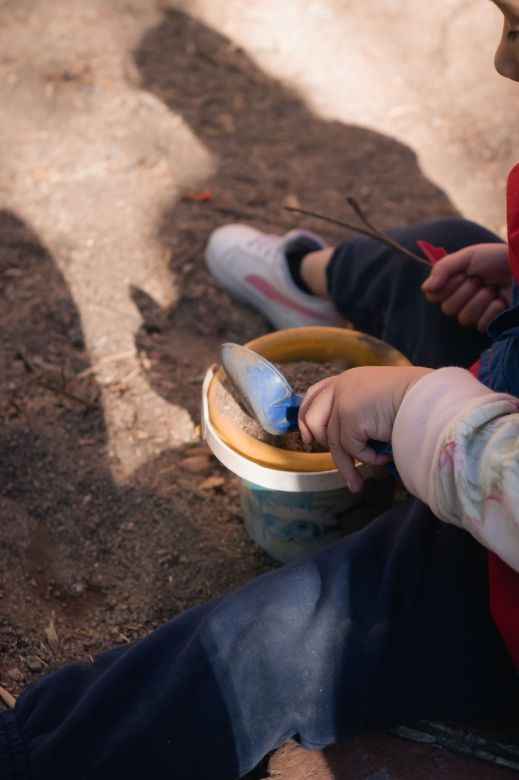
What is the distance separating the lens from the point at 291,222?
2.07m

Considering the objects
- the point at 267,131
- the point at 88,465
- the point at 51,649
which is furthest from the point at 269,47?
the point at 51,649

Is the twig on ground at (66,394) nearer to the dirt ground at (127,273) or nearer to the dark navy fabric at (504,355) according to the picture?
the dirt ground at (127,273)

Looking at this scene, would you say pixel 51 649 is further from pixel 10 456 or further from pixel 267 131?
pixel 267 131

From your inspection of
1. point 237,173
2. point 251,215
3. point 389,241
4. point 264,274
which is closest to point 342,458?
point 389,241

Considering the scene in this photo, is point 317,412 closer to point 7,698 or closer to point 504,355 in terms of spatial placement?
point 504,355

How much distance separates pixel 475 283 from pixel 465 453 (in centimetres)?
54

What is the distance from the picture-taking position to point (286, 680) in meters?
1.03

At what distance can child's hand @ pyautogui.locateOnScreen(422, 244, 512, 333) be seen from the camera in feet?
4.38

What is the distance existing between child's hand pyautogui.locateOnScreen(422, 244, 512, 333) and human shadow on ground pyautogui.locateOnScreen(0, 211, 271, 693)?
1.62ft

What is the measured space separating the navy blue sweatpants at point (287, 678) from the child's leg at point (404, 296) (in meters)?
0.42

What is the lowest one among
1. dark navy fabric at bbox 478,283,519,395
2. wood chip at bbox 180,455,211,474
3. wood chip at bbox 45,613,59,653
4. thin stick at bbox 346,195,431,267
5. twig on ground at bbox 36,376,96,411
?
wood chip at bbox 45,613,59,653

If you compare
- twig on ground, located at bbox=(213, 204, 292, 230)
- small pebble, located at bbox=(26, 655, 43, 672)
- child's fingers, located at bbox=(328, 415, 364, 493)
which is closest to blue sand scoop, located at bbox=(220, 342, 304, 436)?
child's fingers, located at bbox=(328, 415, 364, 493)

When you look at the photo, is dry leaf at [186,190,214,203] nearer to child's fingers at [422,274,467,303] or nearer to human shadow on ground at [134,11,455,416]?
human shadow on ground at [134,11,455,416]

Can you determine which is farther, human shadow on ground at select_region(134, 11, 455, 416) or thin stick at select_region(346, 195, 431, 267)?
human shadow on ground at select_region(134, 11, 455, 416)
